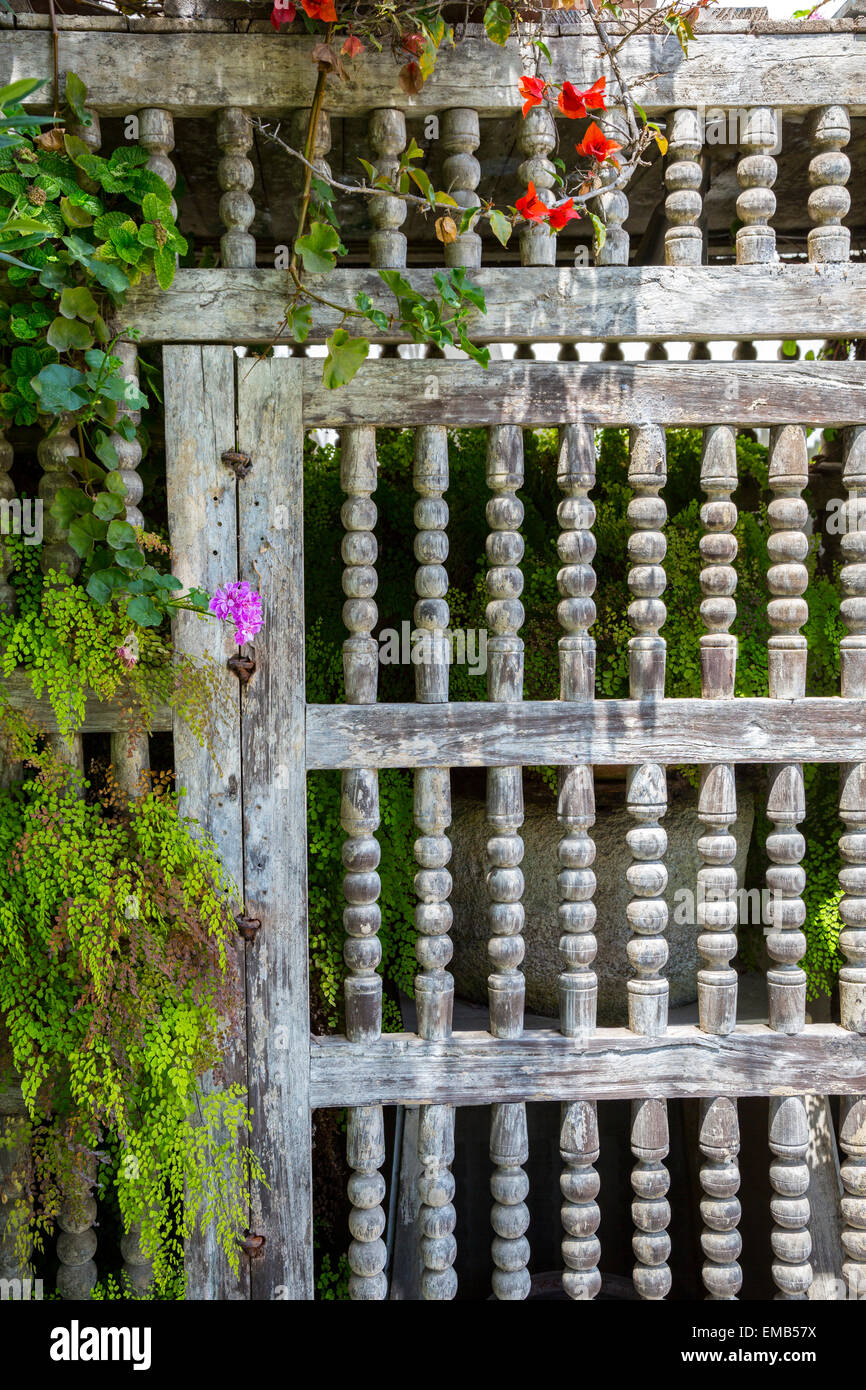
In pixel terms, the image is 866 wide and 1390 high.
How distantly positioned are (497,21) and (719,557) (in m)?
1.34

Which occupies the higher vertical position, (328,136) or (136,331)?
(328,136)

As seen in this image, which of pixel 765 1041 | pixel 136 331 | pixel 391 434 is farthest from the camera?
pixel 391 434

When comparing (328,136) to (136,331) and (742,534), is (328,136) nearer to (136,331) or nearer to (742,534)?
(136,331)

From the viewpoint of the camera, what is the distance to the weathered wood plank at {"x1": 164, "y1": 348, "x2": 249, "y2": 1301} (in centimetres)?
242

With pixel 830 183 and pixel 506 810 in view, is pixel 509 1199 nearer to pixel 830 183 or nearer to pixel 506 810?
pixel 506 810

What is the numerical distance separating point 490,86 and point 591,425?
842 millimetres

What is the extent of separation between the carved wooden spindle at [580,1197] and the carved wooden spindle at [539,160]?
2169 mm

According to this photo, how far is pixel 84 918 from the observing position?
2225 mm

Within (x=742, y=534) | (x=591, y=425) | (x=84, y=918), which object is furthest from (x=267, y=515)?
(x=742, y=534)

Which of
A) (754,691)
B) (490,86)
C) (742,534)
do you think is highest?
(490,86)

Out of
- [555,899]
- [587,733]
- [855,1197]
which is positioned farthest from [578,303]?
[855,1197]

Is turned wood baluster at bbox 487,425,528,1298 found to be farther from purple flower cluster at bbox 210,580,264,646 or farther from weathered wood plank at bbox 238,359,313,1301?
purple flower cluster at bbox 210,580,264,646

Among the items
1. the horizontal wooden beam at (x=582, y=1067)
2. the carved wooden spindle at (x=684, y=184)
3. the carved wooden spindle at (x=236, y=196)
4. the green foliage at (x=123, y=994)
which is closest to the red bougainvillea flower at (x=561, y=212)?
the carved wooden spindle at (x=684, y=184)

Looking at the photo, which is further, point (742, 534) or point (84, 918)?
point (742, 534)
